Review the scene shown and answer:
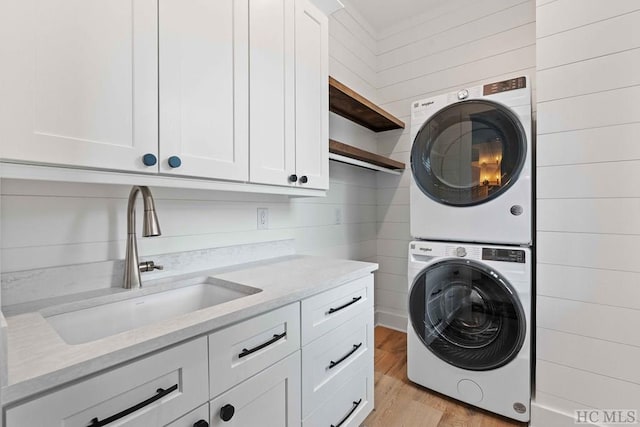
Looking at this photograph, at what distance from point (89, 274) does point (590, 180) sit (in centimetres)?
218

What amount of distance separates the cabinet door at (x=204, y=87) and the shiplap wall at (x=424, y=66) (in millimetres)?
1845

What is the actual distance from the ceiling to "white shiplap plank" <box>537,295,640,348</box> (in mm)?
2429

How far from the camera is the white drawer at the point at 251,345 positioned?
85 centimetres

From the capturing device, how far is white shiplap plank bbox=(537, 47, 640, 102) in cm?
131

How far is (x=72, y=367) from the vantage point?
58 cm

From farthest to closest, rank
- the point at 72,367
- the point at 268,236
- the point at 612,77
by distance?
the point at 268,236
the point at 612,77
the point at 72,367

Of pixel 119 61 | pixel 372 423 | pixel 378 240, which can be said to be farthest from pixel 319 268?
pixel 378 240

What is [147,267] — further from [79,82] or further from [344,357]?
[344,357]

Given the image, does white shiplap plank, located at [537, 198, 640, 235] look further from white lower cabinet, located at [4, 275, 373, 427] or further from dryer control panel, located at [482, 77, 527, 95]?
white lower cabinet, located at [4, 275, 373, 427]

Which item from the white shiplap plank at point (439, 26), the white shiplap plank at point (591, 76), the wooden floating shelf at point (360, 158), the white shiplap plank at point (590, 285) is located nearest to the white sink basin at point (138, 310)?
the wooden floating shelf at point (360, 158)

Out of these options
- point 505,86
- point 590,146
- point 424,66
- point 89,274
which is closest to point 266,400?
point 89,274

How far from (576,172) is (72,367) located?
2.00 meters

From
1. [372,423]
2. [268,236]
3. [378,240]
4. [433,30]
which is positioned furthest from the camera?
[378,240]

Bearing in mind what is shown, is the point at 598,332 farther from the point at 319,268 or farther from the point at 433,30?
the point at 433,30
